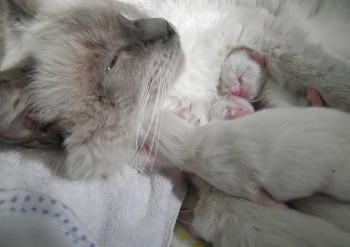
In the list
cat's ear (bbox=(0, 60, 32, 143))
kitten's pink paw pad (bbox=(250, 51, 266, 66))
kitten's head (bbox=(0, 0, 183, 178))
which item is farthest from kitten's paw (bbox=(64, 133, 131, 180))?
kitten's pink paw pad (bbox=(250, 51, 266, 66))

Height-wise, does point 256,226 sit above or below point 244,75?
below

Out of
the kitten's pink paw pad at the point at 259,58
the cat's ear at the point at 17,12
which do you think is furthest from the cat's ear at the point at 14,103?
the kitten's pink paw pad at the point at 259,58

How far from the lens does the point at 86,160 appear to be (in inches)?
37.4

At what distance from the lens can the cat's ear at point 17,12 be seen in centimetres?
110

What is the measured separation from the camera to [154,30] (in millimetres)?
→ 1053

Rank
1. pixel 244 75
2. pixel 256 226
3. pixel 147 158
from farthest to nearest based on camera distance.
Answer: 1. pixel 244 75
2. pixel 147 158
3. pixel 256 226

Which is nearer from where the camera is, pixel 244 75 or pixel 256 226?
pixel 256 226

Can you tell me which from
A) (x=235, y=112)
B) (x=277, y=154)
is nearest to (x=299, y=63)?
(x=235, y=112)

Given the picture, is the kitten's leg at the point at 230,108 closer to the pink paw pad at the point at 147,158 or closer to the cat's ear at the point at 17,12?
the pink paw pad at the point at 147,158

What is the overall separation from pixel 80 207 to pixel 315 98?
0.79 m

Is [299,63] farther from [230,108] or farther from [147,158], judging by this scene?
[147,158]

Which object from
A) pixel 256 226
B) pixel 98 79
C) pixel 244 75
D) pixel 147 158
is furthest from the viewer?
pixel 244 75

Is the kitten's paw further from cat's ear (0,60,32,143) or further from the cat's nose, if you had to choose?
the cat's nose

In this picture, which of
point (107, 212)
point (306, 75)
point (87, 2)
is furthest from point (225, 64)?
point (107, 212)
